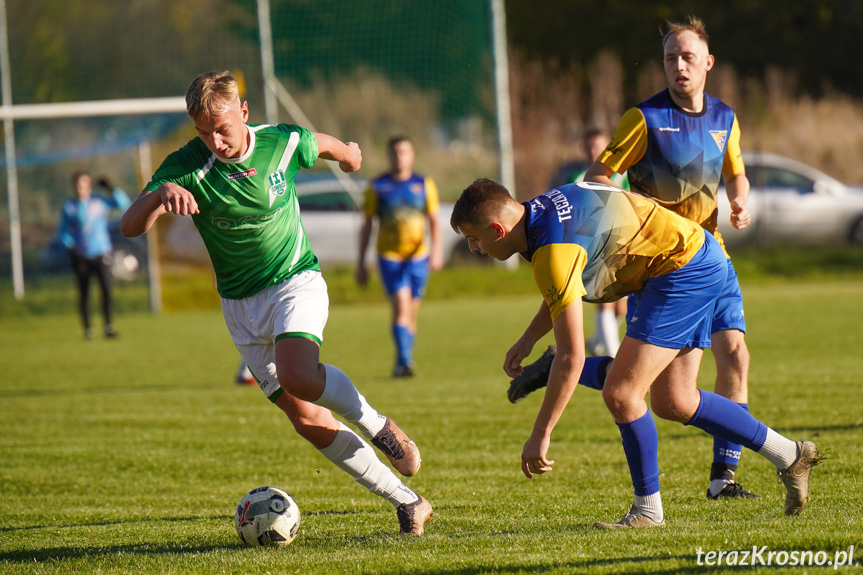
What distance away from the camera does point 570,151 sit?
75.6ft

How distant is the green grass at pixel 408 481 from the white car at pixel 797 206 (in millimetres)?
7705

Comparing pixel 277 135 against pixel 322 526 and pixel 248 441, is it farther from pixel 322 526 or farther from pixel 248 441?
pixel 248 441

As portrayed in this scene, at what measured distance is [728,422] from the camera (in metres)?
4.16

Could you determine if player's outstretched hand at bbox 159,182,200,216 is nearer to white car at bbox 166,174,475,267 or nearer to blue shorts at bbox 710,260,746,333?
blue shorts at bbox 710,260,746,333

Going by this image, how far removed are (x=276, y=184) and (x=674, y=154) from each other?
1849mm

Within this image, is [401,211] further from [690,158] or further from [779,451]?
[779,451]

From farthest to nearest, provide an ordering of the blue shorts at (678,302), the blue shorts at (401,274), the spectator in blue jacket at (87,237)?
the spectator in blue jacket at (87,237), the blue shorts at (401,274), the blue shorts at (678,302)

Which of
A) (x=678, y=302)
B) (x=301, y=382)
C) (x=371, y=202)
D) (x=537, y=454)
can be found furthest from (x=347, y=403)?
(x=371, y=202)

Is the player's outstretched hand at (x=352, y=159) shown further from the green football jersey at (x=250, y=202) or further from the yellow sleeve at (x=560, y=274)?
the yellow sleeve at (x=560, y=274)

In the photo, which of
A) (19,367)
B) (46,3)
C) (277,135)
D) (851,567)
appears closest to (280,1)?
(46,3)

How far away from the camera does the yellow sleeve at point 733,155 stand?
4895mm

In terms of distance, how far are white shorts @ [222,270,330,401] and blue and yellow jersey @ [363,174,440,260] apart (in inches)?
210

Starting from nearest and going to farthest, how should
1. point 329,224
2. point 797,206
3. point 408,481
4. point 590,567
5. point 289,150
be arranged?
1. point 590,567
2. point 289,150
3. point 408,481
4. point 329,224
5. point 797,206

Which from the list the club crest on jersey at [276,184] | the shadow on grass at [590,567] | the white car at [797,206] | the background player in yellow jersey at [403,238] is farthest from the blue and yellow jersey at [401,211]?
the white car at [797,206]
